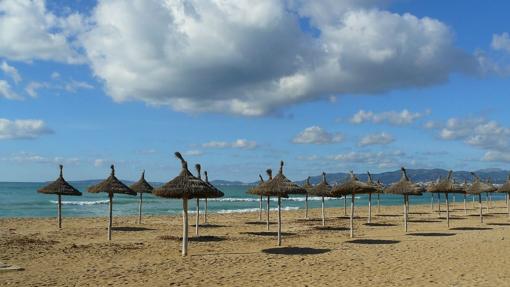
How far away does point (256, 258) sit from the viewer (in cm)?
1323

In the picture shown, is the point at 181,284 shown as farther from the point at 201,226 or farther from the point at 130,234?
the point at 201,226

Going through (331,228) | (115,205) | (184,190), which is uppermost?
(184,190)

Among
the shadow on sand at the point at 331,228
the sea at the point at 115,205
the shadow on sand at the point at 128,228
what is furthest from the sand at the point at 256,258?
the sea at the point at 115,205

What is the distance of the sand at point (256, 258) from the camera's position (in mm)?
10398

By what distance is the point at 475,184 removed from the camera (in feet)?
88.5

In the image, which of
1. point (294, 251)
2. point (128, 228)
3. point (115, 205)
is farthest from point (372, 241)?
point (115, 205)

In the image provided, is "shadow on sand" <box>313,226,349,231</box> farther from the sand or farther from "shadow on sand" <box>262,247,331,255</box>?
"shadow on sand" <box>262,247,331,255</box>

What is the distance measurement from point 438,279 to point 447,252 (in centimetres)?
404

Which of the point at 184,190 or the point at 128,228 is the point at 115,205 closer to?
the point at 128,228

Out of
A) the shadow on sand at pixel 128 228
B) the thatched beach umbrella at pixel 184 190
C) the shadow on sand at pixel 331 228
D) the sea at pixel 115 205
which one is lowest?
the sea at pixel 115 205

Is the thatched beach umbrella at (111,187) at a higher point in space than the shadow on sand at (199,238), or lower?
higher

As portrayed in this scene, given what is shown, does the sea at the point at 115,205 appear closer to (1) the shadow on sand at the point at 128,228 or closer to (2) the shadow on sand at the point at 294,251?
(1) the shadow on sand at the point at 128,228

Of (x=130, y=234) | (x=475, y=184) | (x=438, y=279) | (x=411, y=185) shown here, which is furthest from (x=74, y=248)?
(x=475, y=184)

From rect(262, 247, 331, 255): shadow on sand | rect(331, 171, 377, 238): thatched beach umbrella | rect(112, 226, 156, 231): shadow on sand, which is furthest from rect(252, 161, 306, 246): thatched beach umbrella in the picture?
rect(112, 226, 156, 231): shadow on sand
